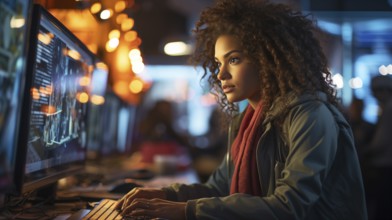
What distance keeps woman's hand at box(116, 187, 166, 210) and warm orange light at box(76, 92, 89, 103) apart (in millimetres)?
478

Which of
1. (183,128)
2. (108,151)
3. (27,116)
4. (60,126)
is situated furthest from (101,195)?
(183,128)

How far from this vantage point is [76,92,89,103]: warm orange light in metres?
1.81

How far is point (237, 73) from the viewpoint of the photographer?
1.55m

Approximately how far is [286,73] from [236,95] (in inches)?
7.2

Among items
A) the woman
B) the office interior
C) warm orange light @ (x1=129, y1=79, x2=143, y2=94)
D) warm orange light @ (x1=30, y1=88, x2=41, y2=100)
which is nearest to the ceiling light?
the office interior

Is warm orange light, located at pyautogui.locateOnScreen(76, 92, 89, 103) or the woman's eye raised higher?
the woman's eye

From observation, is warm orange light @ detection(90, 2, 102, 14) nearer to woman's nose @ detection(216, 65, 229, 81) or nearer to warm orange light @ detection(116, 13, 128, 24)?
warm orange light @ detection(116, 13, 128, 24)

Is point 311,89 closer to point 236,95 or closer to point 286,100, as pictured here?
point 286,100

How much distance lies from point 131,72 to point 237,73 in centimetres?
259

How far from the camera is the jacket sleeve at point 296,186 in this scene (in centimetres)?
119

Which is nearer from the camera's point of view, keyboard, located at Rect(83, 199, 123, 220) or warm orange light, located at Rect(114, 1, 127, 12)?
keyboard, located at Rect(83, 199, 123, 220)

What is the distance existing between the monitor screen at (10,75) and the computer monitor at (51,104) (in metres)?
0.08

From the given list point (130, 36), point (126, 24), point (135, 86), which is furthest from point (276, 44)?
point (135, 86)

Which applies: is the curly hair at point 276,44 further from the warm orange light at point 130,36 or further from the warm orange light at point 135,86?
the warm orange light at point 135,86
